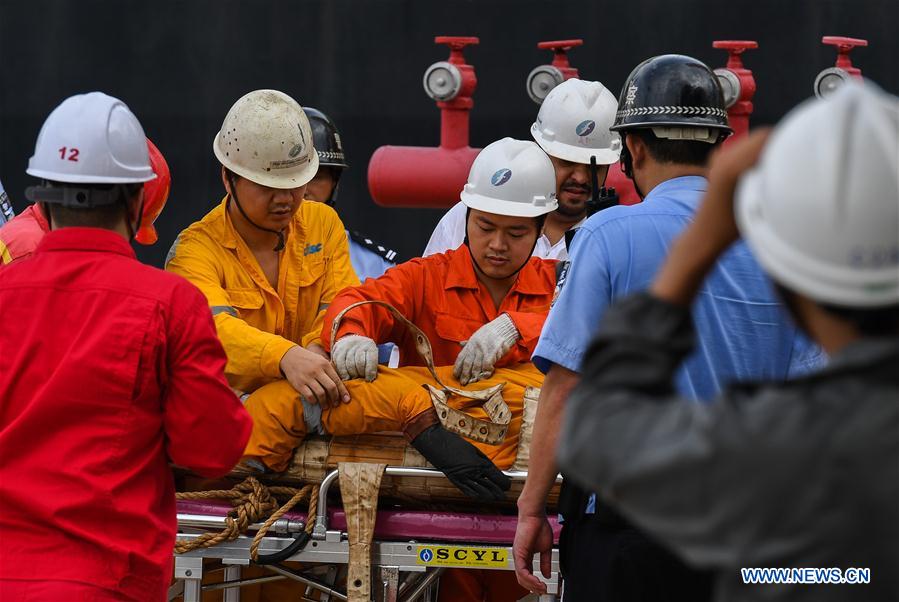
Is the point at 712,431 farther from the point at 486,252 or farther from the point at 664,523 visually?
the point at 486,252

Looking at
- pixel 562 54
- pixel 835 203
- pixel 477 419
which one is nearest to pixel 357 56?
pixel 562 54

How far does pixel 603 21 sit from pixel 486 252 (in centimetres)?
334

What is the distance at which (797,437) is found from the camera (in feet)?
4.25

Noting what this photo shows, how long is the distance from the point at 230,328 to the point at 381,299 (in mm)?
413

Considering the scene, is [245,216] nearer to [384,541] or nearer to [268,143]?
[268,143]

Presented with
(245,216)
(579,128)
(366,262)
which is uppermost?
(579,128)

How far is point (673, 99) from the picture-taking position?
2.71 m

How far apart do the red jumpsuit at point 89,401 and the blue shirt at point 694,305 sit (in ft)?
2.15

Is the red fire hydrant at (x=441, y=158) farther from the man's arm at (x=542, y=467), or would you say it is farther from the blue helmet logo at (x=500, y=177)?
the man's arm at (x=542, y=467)

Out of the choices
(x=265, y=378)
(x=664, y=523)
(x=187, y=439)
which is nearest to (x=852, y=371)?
(x=664, y=523)

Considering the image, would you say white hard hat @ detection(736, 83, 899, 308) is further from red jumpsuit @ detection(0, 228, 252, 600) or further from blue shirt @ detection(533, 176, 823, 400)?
red jumpsuit @ detection(0, 228, 252, 600)

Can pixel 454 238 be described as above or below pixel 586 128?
below

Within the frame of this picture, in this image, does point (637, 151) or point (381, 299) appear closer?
point (637, 151)

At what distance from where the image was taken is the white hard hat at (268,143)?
3.82 meters
